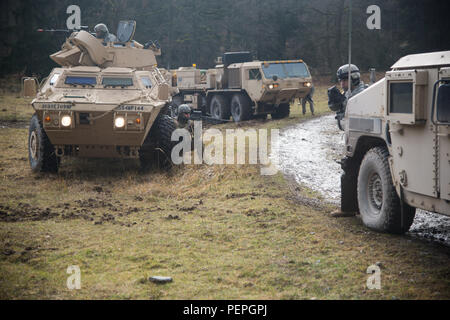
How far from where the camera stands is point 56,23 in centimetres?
3684

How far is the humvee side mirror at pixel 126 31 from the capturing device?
12391mm

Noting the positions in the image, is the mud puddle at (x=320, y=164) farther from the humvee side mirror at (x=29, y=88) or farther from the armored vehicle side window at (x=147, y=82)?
the humvee side mirror at (x=29, y=88)

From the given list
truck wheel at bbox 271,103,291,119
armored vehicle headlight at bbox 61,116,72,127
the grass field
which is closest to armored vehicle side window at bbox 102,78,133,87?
armored vehicle headlight at bbox 61,116,72,127

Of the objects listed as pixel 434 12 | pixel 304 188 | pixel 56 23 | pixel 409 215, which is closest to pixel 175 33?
pixel 56 23

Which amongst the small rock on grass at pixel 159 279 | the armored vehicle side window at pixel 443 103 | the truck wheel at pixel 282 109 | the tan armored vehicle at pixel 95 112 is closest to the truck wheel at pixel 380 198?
the armored vehicle side window at pixel 443 103

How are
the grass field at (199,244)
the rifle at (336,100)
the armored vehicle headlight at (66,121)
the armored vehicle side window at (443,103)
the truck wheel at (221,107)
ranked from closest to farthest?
the grass field at (199,244), the armored vehicle side window at (443,103), the rifle at (336,100), the armored vehicle headlight at (66,121), the truck wheel at (221,107)

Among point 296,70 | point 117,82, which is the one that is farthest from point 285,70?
point 117,82

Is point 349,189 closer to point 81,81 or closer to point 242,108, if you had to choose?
point 81,81

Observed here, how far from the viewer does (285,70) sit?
17734 millimetres

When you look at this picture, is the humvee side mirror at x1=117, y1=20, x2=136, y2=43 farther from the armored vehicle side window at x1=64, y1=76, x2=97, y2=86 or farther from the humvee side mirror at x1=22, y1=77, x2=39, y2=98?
the humvee side mirror at x1=22, y1=77, x2=39, y2=98

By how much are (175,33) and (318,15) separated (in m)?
9.37

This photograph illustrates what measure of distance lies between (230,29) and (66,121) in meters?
30.7

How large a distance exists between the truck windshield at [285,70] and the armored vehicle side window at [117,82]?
23.9ft

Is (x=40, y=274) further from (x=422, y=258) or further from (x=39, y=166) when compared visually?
(x=39, y=166)
